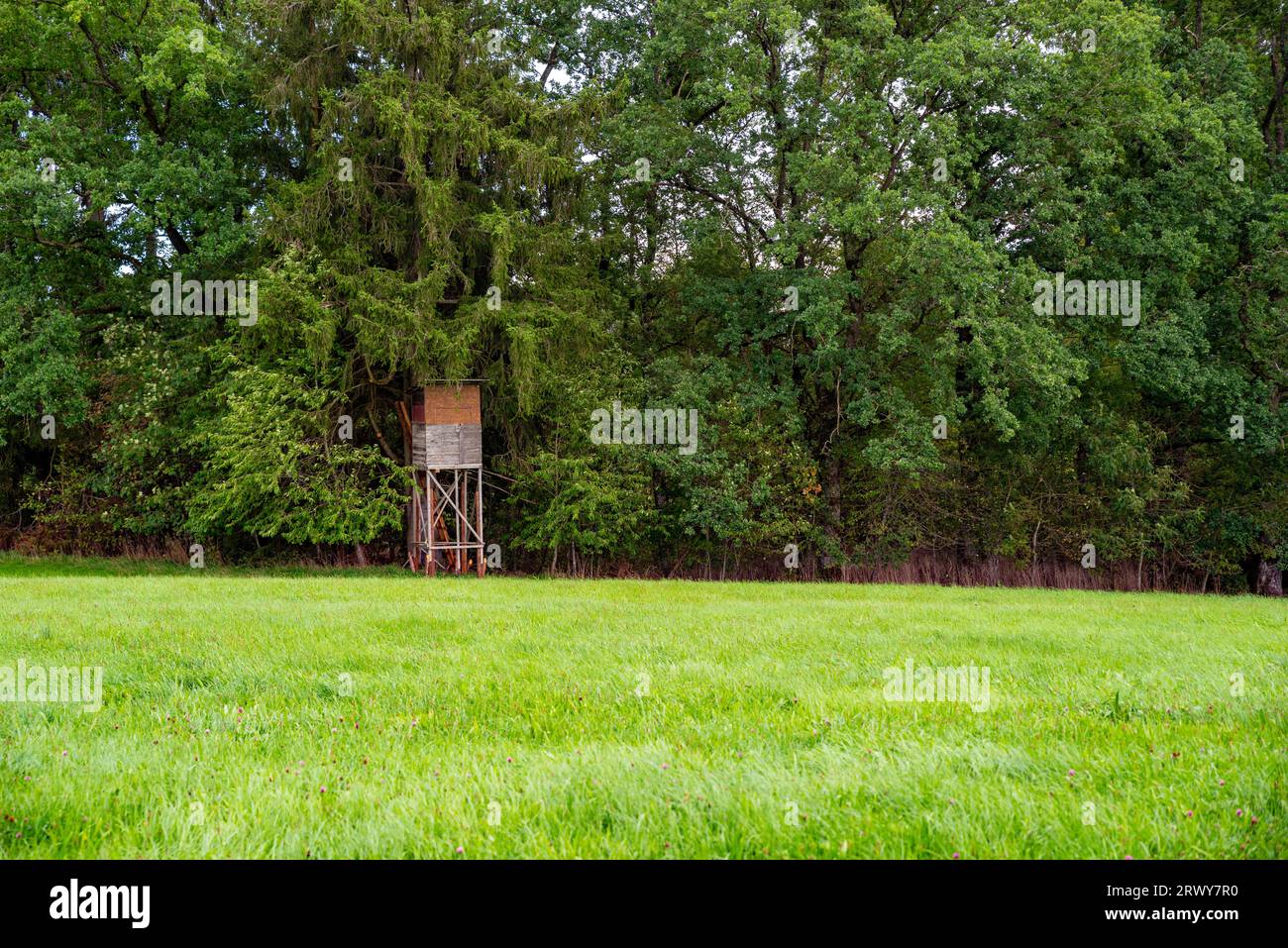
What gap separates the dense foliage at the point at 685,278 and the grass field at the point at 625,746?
46.8 ft

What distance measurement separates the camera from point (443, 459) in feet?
75.2

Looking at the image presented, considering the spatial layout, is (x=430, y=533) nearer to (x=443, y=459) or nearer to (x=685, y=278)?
(x=443, y=459)

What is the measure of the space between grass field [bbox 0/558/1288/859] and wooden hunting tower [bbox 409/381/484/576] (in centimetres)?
1316

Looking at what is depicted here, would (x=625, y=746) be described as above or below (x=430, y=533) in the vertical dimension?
below

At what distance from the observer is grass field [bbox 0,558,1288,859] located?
3.49 meters

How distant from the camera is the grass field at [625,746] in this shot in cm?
349

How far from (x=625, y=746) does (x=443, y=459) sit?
1899 cm

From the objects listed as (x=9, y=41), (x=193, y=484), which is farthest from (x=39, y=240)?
(x=193, y=484)

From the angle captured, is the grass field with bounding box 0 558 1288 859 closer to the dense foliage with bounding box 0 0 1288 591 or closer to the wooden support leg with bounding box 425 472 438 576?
the wooden support leg with bounding box 425 472 438 576

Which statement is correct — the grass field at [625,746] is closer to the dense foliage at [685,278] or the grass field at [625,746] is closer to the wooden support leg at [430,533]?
the wooden support leg at [430,533]

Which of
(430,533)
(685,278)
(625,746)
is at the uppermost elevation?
(685,278)

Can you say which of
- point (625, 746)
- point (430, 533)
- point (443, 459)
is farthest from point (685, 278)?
point (625, 746)

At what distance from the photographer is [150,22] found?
24391 mm
